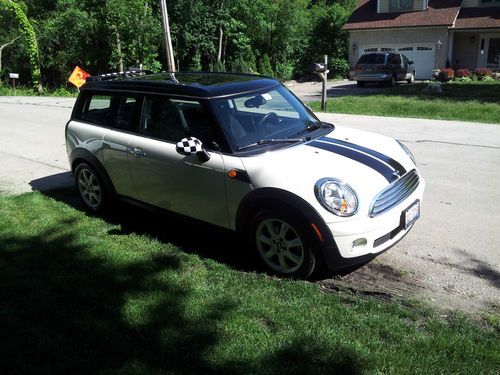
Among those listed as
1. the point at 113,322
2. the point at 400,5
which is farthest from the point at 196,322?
the point at 400,5

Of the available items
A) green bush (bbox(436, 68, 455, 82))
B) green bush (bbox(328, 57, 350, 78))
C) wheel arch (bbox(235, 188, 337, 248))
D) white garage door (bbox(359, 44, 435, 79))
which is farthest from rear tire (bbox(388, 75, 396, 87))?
wheel arch (bbox(235, 188, 337, 248))

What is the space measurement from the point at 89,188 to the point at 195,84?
204cm

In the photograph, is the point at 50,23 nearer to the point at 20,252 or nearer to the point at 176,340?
the point at 20,252

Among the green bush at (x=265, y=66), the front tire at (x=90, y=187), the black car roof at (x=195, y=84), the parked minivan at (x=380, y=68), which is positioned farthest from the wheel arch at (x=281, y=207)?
the green bush at (x=265, y=66)

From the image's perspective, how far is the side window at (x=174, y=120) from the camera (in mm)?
4344

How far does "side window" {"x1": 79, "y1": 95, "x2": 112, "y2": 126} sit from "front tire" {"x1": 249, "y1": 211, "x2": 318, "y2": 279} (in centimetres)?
239

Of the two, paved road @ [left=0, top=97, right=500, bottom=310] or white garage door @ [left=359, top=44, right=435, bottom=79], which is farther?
white garage door @ [left=359, top=44, right=435, bottom=79]

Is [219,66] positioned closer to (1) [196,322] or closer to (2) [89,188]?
(2) [89,188]

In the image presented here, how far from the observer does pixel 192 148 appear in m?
4.19

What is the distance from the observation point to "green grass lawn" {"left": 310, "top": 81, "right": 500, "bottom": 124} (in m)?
13.0

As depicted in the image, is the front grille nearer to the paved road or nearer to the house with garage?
the paved road

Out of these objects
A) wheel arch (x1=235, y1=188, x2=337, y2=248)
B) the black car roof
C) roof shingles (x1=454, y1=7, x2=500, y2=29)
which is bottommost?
wheel arch (x1=235, y1=188, x2=337, y2=248)

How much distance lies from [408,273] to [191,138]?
221 centimetres

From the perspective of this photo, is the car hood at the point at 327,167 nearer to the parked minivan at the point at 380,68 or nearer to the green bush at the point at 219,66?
the parked minivan at the point at 380,68
